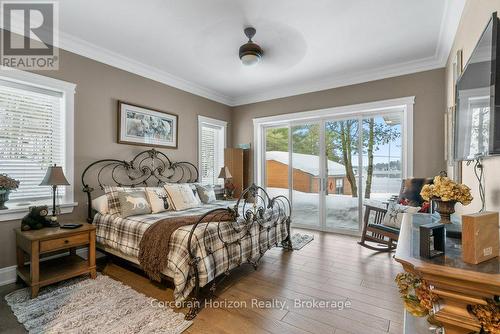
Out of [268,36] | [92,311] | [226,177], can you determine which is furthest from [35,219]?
[268,36]

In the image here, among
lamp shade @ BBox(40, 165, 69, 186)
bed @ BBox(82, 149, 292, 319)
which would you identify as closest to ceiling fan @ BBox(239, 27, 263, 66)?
bed @ BBox(82, 149, 292, 319)

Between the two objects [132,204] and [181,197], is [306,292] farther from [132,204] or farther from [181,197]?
[132,204]

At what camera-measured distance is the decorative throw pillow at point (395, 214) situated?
10.4ft

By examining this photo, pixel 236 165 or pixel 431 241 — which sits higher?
pixel 236 165

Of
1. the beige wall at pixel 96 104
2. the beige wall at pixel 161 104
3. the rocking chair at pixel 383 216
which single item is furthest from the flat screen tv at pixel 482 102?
the beige wall at pixel 96 104

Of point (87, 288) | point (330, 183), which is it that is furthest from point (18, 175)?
point (330, 183)

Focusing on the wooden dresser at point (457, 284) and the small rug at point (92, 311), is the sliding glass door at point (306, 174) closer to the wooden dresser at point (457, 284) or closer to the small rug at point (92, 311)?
the small rug at point (92, 311)

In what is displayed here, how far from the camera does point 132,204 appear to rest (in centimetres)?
292

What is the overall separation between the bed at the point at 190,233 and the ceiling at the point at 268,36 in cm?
155

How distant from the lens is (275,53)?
11.2 ft

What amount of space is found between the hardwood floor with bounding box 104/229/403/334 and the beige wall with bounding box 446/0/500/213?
113 cm

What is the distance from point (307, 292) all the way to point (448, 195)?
154 cm

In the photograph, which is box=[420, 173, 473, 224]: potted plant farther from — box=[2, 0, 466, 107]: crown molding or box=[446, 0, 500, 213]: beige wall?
box=[2, 0, 466, 107]: crown molding

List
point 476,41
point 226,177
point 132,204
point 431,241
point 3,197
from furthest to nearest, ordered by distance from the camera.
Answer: point 226,177
point 132,204
point 3,197
point 476,41
point 431,241
